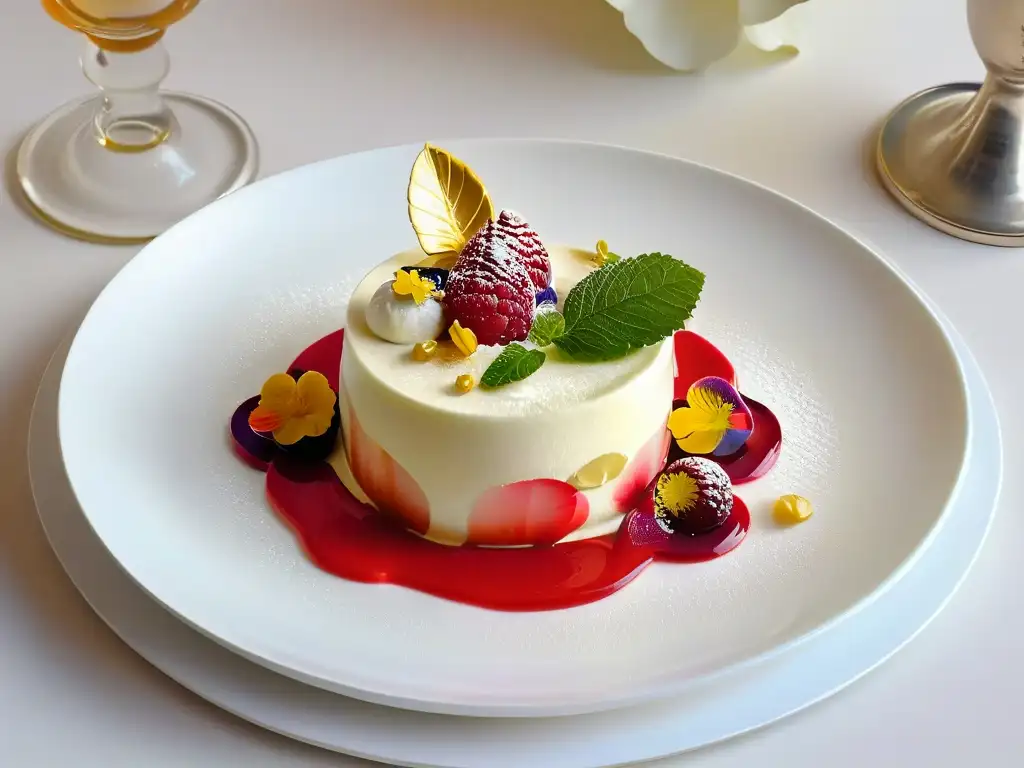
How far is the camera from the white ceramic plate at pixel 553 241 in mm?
1348

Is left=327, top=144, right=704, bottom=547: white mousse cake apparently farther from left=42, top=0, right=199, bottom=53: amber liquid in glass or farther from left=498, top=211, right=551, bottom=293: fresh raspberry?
left=42, top=0, right=199, bottom=53: amber liquid in glass

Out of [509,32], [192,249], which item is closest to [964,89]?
[509,32]

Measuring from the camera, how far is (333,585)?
4.74 ft

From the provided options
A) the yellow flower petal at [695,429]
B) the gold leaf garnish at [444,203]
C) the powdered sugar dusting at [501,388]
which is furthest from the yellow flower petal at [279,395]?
the yellow flower petal at [695,429]

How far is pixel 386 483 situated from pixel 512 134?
3.06 ft

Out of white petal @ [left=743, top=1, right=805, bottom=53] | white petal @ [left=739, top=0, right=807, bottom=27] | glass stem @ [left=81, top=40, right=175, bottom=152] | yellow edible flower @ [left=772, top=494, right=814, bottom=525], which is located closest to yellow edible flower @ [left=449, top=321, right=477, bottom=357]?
yellow edible flower @ [left=772, top=494, right=814, bottom=525]

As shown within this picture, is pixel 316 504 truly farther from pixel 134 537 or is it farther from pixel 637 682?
pixel 637 682

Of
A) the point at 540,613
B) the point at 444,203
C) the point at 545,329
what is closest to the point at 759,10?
the point at 444,203

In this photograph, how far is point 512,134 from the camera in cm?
227

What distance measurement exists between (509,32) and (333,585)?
1420mm

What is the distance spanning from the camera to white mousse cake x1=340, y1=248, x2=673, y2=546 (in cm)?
147

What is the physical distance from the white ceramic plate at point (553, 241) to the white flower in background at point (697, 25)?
42cm

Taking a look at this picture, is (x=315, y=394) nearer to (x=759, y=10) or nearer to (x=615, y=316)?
(x=615, y=316)

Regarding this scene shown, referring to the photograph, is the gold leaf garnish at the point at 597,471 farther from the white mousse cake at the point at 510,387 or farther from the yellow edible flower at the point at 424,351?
the yellow edible flower at the point at 424,351
